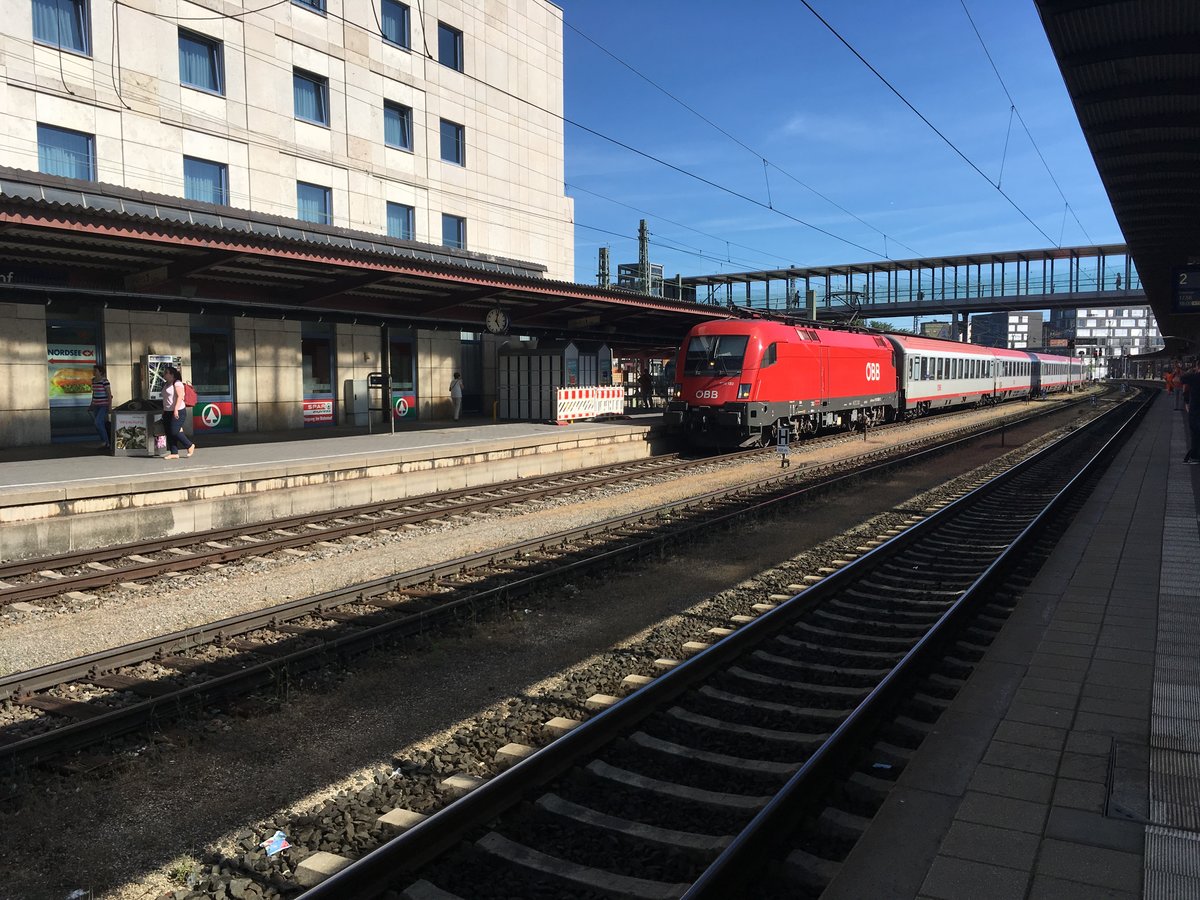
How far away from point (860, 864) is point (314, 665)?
416 centimetres

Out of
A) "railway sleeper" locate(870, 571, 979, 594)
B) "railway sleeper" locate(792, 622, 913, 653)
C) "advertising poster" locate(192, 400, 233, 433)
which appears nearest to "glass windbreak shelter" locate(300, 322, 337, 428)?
"advertising poster" locate(192, 400, 233, 433)

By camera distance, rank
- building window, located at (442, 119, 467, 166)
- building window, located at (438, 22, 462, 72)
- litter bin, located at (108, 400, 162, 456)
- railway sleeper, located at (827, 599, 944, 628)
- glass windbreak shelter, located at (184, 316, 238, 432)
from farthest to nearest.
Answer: building window, located at (442, 119, 467, 166) → building window, located at (438, 22, 462, 72) → glass windbreak shelter, located at (184, 316, 238, 432) → litter bin, located at (108, 400, 162, 456) → railway sleeper, located at (827, 599, 944, 628)

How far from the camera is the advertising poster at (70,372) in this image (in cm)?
1823

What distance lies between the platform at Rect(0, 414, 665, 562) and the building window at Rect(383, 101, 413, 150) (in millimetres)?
12405

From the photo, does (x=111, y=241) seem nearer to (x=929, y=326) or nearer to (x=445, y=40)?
(x=445, y=40)

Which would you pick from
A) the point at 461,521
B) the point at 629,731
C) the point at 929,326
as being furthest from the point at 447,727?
the point at 929,326

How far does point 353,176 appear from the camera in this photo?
87.1ft

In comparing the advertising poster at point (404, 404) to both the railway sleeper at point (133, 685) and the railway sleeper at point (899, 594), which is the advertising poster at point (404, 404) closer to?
the railway sleeper at point (899, 594)

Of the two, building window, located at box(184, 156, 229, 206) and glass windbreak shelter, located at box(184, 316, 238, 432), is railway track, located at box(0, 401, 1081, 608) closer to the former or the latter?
glass windbreak shelter, located at box(184, 316, 238, 432)

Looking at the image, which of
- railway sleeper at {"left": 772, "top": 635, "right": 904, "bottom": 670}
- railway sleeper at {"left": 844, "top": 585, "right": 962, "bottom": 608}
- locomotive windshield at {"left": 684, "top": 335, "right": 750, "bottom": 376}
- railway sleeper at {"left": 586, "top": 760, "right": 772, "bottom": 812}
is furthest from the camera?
locomotive windshield at {"left": 684, "top": 335, "right": 750, "bottom": 376}

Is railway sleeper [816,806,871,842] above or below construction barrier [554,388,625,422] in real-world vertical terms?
below

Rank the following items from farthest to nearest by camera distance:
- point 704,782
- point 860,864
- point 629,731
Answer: point 629,731 → point 704,782 → point 860,864

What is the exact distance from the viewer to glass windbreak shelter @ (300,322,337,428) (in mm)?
23672

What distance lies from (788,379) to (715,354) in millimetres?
2163
